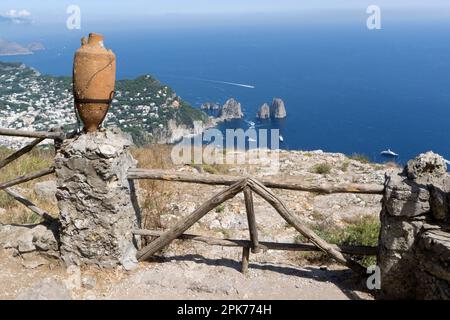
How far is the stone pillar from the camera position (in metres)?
4.29

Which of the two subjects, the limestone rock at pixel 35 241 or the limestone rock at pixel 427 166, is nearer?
the limestone rock at pixel 427 166

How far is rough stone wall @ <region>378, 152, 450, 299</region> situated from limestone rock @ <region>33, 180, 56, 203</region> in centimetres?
585

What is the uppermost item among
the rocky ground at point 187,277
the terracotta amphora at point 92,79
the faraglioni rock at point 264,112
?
the terracotta amphora at point 92,79

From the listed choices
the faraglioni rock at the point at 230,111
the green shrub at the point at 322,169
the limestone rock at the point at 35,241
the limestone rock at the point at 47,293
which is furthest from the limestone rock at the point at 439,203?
the faraglioni rock at the point at 230,111

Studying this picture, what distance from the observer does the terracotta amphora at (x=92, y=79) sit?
13.8 feet

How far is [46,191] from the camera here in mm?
7469

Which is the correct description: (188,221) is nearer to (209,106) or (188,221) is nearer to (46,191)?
(46,191)

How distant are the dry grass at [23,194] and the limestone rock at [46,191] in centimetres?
9

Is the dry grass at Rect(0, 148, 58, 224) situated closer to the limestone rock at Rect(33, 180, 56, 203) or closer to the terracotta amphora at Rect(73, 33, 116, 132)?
the limestone rock at Rect(33, 180, 56, 203)

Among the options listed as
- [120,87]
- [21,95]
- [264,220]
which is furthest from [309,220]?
[21,95]

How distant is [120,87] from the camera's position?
45.9m

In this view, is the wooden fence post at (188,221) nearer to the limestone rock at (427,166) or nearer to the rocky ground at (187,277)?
the rocky ground at (187,277)

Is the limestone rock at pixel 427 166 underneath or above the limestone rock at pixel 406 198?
above

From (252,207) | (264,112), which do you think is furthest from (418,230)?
(264,112)
